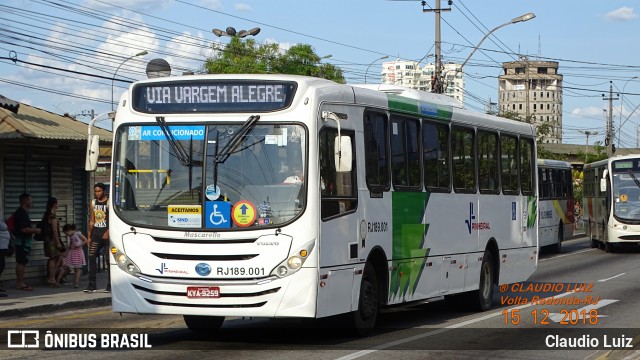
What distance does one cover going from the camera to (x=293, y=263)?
1180cm

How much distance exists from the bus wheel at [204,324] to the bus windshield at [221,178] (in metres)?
2.11

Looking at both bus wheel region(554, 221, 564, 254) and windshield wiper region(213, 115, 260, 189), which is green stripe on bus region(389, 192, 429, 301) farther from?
bus wheel region(554, 221, 564, 254)

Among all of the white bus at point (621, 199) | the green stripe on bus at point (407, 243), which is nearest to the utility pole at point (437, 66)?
the white bus at point (621, 199)

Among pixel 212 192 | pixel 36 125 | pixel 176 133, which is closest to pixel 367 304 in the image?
pixel 212 192

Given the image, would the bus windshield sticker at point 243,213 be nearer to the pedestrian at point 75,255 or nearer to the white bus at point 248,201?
the white bus at point 248,201

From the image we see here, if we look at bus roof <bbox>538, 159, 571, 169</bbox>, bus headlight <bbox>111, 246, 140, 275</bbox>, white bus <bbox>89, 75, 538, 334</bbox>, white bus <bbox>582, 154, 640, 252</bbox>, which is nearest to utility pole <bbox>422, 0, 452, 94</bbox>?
bus roof <bbox>538, 159, 571, 169</bbox>

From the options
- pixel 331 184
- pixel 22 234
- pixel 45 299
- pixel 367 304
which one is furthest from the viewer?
pixel 22 234

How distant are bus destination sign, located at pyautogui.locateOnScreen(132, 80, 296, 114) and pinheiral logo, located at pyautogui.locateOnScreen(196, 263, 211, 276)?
1.73m

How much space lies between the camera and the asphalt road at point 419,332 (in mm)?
11945

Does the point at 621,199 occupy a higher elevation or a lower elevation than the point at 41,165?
lower

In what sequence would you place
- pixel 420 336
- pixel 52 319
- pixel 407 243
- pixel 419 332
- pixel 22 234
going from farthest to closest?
pixel 22 234 → pixel 52 319 → pixel 407 243 → pixel 419 332 → pixel 420 336

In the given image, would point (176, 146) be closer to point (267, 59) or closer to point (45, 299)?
point (45, 299)

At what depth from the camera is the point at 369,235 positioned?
1346cm

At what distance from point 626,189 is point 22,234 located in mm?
21985
